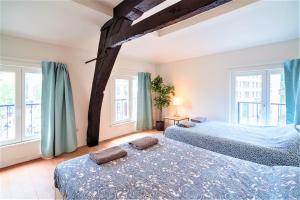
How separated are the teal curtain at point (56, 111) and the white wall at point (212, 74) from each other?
3.07 meters

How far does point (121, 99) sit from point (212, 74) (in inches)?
104

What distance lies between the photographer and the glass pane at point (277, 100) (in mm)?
3146

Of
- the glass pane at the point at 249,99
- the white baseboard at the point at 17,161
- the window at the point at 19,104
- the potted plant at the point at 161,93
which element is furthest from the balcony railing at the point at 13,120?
the glass pane at the point at 249,99

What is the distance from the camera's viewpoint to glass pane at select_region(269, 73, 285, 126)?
10.3 feet

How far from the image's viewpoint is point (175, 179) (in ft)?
4.17

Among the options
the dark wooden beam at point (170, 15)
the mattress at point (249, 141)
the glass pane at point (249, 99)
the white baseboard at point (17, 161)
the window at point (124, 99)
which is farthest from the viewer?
the window at point (124, 99)

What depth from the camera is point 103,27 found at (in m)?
2.64

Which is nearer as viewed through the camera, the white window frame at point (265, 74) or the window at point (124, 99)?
the white window frame at point (265, 74)

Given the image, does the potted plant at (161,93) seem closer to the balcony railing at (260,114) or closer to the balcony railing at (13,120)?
the balcony railing at (260,114)

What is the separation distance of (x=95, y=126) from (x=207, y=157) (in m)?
2.61

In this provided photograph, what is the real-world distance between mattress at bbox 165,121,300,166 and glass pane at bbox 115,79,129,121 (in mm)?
1891

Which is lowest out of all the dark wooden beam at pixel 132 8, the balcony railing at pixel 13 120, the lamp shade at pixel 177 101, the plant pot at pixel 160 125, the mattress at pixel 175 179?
the plant pot at pixel 160 125

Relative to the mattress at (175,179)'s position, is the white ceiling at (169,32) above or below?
above

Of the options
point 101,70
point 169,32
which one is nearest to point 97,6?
point 101,70
